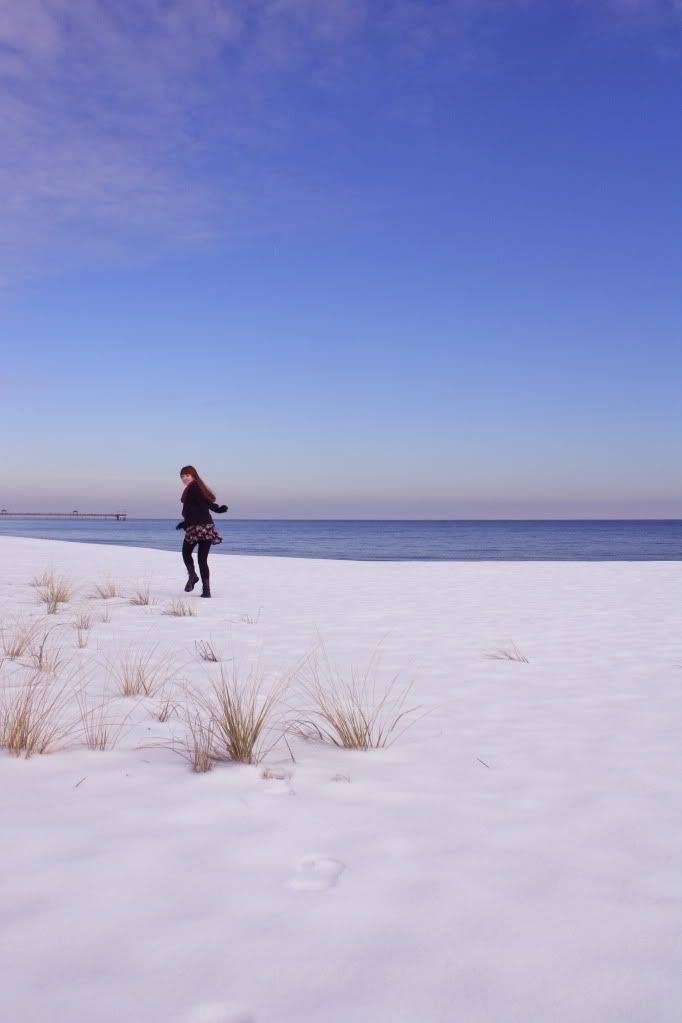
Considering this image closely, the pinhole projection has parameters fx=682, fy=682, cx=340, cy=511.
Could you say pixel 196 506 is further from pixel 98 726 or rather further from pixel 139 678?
pixel 98 726

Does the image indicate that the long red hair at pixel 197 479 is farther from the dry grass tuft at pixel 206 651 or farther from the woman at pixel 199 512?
the dry grass tuft at pixel 206 651

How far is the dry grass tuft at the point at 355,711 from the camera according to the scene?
10.5 ft

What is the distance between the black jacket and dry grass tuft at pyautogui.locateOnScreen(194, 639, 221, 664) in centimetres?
376

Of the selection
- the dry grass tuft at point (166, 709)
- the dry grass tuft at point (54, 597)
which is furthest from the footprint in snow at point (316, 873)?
the dry grass tuft at point (54, 597)

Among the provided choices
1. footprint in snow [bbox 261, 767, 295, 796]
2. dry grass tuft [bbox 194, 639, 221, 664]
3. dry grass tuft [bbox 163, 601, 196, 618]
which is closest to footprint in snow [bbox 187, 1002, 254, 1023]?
footprint in snow [bbox 261, 767, 295, 796]

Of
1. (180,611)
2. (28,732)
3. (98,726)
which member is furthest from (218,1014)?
(180,611)

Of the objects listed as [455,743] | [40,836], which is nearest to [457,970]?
[40,836]

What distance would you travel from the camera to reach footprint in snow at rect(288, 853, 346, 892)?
1.87 metres

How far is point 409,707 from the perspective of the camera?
3881 mm

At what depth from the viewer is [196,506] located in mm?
9438

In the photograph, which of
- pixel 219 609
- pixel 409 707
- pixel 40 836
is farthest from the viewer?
pixel 219 609

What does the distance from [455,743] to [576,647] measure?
9.63ft

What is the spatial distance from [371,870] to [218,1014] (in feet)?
2.19

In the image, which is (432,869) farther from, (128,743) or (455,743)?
(128,743)
